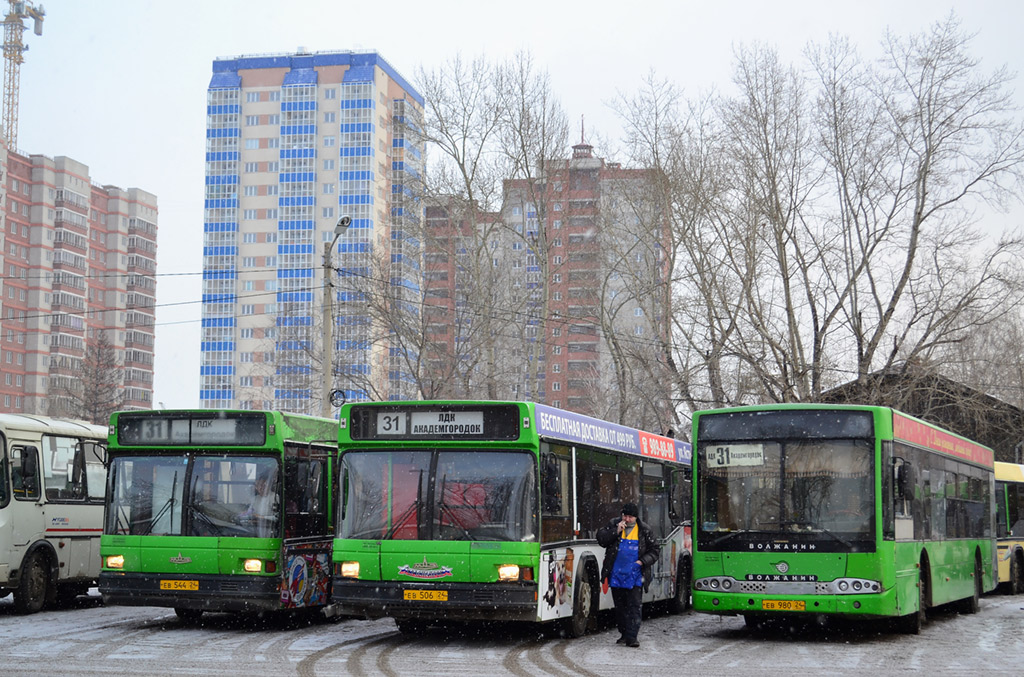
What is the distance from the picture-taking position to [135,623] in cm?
1686

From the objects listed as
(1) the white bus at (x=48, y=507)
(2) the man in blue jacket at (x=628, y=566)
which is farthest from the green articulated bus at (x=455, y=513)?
(1) the white bus at (x=48, y=507)

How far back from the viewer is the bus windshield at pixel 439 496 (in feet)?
45.0

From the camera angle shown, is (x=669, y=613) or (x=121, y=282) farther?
(x=121, y=282)

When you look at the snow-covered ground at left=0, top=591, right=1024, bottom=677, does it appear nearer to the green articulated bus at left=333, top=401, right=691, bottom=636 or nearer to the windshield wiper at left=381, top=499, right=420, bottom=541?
the green articulated bus at left=333, top=401, right=691, bottom=636

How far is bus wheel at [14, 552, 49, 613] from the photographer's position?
59.3 ft

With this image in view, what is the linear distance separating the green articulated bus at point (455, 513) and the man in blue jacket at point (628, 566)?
50cm

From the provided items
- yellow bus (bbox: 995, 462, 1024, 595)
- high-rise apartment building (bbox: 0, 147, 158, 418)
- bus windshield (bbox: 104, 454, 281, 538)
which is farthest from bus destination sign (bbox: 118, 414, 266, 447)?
high-rise apartment building (bbox: 0, 147, 158, 418)

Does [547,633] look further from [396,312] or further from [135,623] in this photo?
[396,312]

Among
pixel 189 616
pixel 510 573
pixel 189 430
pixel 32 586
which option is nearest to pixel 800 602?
pixel 510 573

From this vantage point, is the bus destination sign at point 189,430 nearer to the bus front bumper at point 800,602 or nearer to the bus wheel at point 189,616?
the bus wheel at point 189,616

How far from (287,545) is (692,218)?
20939 mm

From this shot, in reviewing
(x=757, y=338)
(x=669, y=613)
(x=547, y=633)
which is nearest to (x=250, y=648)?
(x=547, y=633)

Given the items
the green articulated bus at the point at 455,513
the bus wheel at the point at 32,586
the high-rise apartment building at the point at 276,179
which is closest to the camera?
the green articulated bus at the point at 455,513

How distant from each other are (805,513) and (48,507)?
1113 cm
